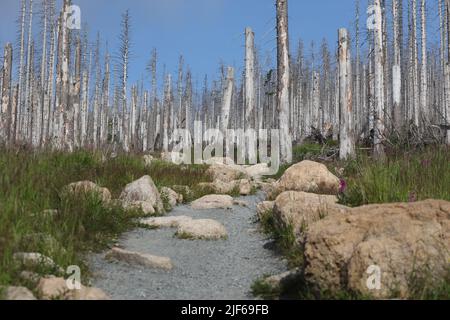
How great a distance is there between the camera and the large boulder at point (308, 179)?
820 cm

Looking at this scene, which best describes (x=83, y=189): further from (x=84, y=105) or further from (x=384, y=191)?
(x=84, y=105)

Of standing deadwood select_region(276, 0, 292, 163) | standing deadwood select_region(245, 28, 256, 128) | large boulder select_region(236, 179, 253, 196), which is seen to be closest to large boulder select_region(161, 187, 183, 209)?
large boulder select_region(236, 179, 253, 196)

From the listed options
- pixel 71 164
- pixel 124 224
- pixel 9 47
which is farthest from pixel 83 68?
pixel 124 224

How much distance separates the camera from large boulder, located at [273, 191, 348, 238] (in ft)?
17.2

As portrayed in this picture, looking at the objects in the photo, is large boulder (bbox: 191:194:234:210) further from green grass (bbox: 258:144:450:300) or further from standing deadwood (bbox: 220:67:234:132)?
standing deadwood (bbox: 220:67:234:132)

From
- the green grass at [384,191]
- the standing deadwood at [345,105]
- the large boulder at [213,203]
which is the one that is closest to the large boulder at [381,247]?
the green grass at [384,191]

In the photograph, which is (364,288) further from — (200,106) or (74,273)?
(200,106)

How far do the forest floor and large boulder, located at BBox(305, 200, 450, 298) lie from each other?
0.86m

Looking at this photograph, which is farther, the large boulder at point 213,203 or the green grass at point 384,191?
the large boulder at point 213,203

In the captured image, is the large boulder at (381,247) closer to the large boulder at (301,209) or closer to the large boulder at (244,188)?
the large boulder at (301,209)

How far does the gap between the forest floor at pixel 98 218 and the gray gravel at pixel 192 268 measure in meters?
0.01

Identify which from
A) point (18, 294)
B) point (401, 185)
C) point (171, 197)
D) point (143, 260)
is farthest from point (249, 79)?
point (18, 294)
